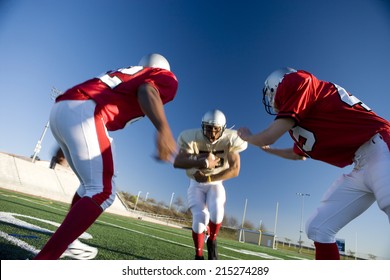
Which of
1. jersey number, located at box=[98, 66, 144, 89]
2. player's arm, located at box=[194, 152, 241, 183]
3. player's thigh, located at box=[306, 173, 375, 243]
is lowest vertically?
player's thigh, located at box=[306, 173, 375, 243]

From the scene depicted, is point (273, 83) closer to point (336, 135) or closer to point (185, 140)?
point (336, 135)

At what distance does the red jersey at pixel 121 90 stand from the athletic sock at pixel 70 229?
0.41 metres

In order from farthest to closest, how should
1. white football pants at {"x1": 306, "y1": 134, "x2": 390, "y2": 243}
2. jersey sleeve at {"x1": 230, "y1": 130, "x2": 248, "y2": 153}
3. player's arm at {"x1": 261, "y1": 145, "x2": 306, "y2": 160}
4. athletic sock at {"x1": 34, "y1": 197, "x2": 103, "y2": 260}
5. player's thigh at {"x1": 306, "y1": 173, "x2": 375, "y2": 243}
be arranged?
jersey sleeve at {"x1": 230, "y1": 130, "x2": 248, "y2": 153}, player's arm at {"x1": 261, "y1": 145, "x2": 306, "y2": 160}, player's thigh at {"x1": 306, "y1": 173, "x2": 375, "y2": 243}, white football pants at {"x1": 306, "y1": 134, "x2": 390, "y2": 243}, athletic sock at {"x1": 34, "y1": 197, "x2": 103, "y2": 260}

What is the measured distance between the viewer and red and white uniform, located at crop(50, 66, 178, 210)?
1.15 metres

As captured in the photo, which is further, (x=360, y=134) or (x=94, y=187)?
(x=360, y=134)

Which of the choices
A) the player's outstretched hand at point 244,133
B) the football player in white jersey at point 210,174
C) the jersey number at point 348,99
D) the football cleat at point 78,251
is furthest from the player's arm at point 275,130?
the football player in white jersey at point 210,174

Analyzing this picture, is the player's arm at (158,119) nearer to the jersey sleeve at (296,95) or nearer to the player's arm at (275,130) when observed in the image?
the player's arm at (275,130)

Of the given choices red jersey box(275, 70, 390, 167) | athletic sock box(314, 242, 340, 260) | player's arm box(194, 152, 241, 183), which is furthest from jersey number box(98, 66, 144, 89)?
player's arm box(194, 152, 241, 183)

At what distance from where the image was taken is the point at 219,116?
2.78m

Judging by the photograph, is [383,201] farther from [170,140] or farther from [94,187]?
[94,187]

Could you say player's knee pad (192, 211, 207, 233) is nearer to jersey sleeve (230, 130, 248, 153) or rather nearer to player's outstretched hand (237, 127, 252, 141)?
jersey sleeve (230, 130, 248, 153)

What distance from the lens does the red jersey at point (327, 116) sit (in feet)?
4.65
